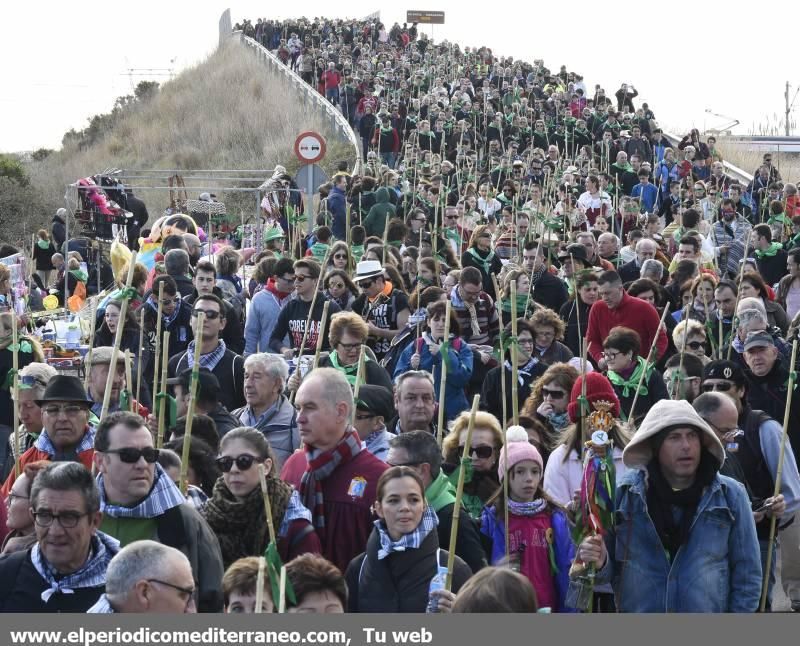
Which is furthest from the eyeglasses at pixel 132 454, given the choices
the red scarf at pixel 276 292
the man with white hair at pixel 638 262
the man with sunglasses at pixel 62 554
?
the man with white hair at pixel 638 262

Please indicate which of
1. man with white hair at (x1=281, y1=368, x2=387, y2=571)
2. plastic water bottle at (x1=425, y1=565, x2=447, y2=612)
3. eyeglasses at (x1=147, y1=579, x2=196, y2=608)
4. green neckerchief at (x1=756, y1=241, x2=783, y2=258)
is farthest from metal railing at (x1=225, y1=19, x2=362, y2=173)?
eyeglasses at (x1=147, y1=579, x2=196, y2=608)

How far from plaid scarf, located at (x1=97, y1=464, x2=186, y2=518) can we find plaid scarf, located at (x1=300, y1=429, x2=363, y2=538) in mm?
861

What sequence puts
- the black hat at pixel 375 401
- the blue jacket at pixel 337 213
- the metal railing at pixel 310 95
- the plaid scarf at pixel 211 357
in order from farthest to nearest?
the metal railing at pixel 310 95
the blue jacket at pixel 337 213
the plaid scarf at pixel 211 357
the black hat at pixel 375 401

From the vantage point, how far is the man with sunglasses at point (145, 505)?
19.0ft

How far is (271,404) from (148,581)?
3.47 m

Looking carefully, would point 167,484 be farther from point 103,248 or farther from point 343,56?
point 343,56

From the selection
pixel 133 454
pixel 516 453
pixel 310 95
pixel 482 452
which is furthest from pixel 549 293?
pixel 310 95

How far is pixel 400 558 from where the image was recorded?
19.7ft

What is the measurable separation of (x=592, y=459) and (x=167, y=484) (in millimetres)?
1624

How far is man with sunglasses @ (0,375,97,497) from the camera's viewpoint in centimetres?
725

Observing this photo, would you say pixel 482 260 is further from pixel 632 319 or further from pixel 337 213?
pixel 337 213

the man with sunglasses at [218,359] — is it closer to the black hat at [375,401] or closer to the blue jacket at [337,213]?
the black hat at [375,401]

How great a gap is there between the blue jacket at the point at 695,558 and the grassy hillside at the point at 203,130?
109ft

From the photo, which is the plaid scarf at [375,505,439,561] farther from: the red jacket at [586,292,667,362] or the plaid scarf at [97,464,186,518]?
the red jacket at [586,292,667,362]
